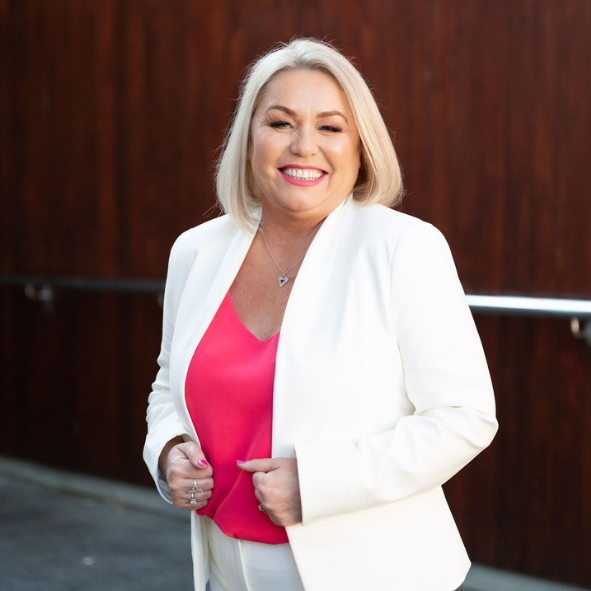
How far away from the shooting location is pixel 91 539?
11.9 feet

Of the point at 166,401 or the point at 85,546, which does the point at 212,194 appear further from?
the point at 166,401

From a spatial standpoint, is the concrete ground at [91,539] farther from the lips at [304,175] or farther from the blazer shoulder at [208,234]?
the lips at [304,175]

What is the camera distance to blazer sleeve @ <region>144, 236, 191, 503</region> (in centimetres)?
164

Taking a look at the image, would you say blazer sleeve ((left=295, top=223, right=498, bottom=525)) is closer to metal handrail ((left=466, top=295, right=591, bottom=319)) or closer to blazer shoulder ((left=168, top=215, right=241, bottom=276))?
blazer shoulder ((left=168, top=215, right=241, bottom=276))

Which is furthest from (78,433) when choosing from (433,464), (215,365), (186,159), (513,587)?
(433,464)

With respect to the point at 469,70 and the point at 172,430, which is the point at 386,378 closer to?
the point at 172,430

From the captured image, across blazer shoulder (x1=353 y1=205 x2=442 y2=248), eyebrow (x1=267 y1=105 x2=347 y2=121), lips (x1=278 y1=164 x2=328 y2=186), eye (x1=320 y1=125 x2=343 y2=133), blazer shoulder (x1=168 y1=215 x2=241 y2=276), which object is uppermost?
eyebrow (x1=267 y1=105 x2=347 y2=121)

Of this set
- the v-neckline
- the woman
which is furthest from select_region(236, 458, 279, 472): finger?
the v-neckline

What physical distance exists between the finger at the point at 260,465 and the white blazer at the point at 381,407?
3 centimetres

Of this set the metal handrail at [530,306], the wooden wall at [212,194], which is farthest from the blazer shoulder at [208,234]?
the wooden wall at [212,194]

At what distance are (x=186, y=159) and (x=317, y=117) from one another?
233cm

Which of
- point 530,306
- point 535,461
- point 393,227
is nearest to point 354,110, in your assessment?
point 393,227

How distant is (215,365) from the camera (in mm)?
1507

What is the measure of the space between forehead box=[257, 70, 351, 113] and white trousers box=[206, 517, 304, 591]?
2.65 ft
